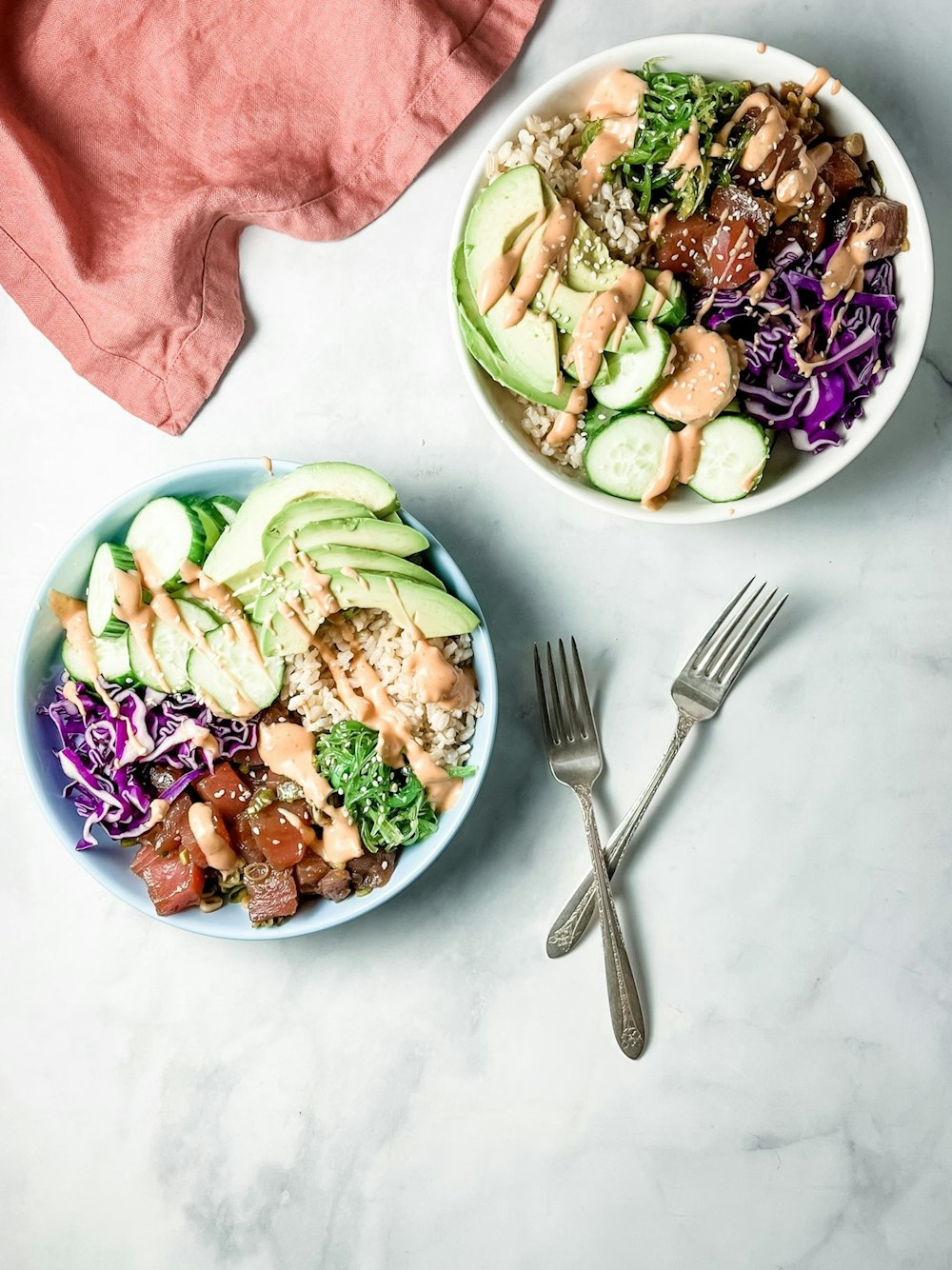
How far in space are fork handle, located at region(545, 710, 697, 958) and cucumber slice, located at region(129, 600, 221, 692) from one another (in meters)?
1.16

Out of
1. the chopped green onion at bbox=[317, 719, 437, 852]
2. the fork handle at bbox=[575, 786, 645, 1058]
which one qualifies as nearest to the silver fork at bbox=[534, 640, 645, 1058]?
the fork handle at bbox=[575, 786, 645, 1058]

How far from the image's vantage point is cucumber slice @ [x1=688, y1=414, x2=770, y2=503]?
8.05ft

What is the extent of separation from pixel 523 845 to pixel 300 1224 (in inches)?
47.3

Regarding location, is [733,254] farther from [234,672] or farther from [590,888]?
[590,888]

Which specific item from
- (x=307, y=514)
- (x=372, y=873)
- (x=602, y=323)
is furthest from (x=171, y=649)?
(x=602, y=323)

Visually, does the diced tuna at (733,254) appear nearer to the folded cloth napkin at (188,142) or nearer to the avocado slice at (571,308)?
the avocado slice at (571,308)

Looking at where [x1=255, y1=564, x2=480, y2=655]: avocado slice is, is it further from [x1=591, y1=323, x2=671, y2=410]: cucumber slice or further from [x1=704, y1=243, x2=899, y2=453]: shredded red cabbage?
[x1=704, y1=243, x2=899, y2=453]: shredded red cabbage

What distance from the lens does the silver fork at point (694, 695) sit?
280 cm

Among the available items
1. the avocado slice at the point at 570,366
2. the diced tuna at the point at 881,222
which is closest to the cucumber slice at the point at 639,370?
the avocado slice at the point at 570,366

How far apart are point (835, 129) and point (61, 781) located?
2386 millimetres

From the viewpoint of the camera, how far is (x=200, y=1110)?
2949mm

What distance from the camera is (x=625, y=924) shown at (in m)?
2.89

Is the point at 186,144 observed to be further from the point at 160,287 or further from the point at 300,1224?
the point at 300,1224

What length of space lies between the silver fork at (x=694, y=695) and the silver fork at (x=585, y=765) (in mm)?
67
